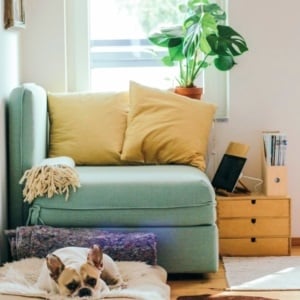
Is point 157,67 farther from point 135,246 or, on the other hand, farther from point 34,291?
point 34,291

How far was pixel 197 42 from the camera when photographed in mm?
3699

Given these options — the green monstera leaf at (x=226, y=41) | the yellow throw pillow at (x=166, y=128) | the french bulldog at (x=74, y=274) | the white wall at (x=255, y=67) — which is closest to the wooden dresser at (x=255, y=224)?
the yellow throw pillow at (x=166, y=128)

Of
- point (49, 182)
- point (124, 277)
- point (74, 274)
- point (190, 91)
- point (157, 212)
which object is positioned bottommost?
Answer: point (124, 277)

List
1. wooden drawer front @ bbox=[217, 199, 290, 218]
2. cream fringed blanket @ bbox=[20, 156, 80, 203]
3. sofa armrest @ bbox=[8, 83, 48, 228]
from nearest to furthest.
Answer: cream fringed blanket @ bbox=[20, 156, 80, 203] < sofa armrest @ bbox=[8, 83, 48, 228] < wooden drawer front @ bbox=[217, 199, 290, 218]

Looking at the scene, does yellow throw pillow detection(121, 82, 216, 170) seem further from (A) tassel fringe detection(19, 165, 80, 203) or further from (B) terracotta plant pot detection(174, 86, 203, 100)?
(A) tassel fringe detection(19, 165, 80, 203)

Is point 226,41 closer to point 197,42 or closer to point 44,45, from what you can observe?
point 197,42

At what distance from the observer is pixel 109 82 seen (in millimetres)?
4113

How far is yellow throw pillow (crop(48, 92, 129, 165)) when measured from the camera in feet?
12.1

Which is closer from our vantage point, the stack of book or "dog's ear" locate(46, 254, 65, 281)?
"dog's ear" locate(46, 254, 65, 281)

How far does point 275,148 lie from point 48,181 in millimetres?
1299

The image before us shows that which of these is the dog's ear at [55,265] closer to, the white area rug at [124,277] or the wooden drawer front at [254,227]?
the white area rug at [124,277]

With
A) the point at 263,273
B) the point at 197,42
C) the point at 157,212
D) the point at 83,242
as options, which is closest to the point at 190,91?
the point at 197,42

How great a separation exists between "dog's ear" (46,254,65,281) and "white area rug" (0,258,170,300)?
3.5 inches

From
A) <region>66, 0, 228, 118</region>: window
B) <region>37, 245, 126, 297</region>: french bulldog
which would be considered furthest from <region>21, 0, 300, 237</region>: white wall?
<region>37, 245, 126, 297</region>: french bulldog
